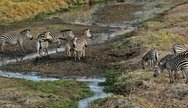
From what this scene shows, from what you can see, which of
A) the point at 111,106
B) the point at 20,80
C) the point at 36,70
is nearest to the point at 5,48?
the point at 36,70

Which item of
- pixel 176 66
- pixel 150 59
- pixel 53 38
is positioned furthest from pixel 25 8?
pixel 176 66

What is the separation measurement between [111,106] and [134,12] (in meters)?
35.5

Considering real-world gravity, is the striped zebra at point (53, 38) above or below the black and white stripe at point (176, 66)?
below

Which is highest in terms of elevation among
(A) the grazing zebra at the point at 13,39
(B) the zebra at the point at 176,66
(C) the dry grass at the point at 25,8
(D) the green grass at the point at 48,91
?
(B) the zebra at the point at 176,66

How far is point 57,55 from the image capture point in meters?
32.4

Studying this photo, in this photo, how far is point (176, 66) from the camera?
22609 millimetres

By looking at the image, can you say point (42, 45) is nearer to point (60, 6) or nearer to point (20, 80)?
point (20, 80)

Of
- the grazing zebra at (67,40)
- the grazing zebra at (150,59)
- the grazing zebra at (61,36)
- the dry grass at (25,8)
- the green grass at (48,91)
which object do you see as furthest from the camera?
the dry grass at (25,8)

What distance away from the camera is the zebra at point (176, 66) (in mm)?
22203

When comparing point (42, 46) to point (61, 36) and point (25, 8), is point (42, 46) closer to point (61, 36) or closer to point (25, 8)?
point (61, 36)

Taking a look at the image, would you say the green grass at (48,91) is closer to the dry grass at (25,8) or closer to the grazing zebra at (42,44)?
the grazing zebra at (42,44)

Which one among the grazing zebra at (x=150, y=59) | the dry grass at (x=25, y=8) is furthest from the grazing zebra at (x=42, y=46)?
the dry grass at (x=25, y=8)

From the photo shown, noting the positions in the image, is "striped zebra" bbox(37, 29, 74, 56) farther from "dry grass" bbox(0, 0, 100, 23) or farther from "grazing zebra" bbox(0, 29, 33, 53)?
"dry grass" bbox(0, 0, 100, 23)

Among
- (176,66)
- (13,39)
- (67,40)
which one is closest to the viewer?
(176,66)
